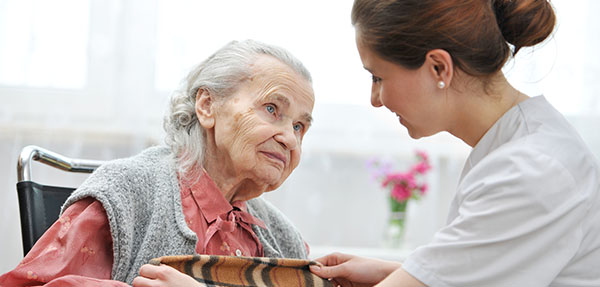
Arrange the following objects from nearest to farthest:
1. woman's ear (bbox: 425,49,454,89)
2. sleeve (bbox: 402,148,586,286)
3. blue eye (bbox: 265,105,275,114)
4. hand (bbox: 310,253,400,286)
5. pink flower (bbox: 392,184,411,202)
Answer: sleeve (bbox: 402,148,586,286), woman's ear (bbox: 425,49,454,89), hand (bbox: 310,253,400,286), blue eye (bbox: 265,105,275,114), pink flower (bbox: 392,184,411,202)

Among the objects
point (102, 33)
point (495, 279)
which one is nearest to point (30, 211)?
point (495, 279)

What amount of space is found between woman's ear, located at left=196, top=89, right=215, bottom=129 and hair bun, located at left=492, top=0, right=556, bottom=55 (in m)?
0.66

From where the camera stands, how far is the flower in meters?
2.60

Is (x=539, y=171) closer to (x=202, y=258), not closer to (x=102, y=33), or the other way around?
(x=202, y=258)

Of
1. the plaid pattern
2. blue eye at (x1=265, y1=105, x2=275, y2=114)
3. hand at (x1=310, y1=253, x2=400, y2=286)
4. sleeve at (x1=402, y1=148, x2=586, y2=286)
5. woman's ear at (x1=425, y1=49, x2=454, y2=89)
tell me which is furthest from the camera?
blue eye at (x1=265, y1=105, x2=275, y2=114)

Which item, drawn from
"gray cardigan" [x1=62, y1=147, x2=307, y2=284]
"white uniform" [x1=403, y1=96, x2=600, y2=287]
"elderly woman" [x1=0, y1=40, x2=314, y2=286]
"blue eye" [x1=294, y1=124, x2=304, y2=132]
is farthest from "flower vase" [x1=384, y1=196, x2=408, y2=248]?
"white uniform" [x1=403, y1=96, x2=600, y2=287]

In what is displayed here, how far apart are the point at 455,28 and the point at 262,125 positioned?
1.68 ft

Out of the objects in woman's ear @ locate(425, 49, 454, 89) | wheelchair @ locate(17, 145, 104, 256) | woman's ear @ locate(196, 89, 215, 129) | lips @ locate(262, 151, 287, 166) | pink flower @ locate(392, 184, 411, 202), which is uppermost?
woman's ear @ locate(425, 49, 454, 89)

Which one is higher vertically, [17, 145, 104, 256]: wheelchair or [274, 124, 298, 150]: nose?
[274, 124, 298, 150]: nose

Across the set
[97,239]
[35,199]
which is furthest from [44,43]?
[97,239]

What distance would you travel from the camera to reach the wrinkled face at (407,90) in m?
1.15

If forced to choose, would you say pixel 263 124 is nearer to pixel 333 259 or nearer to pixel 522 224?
pixel 333 259

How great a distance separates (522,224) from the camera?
0.98m

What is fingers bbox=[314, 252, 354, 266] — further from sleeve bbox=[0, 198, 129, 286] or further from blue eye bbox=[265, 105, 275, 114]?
sleeve bbox=[0, 198, 129, 286]
